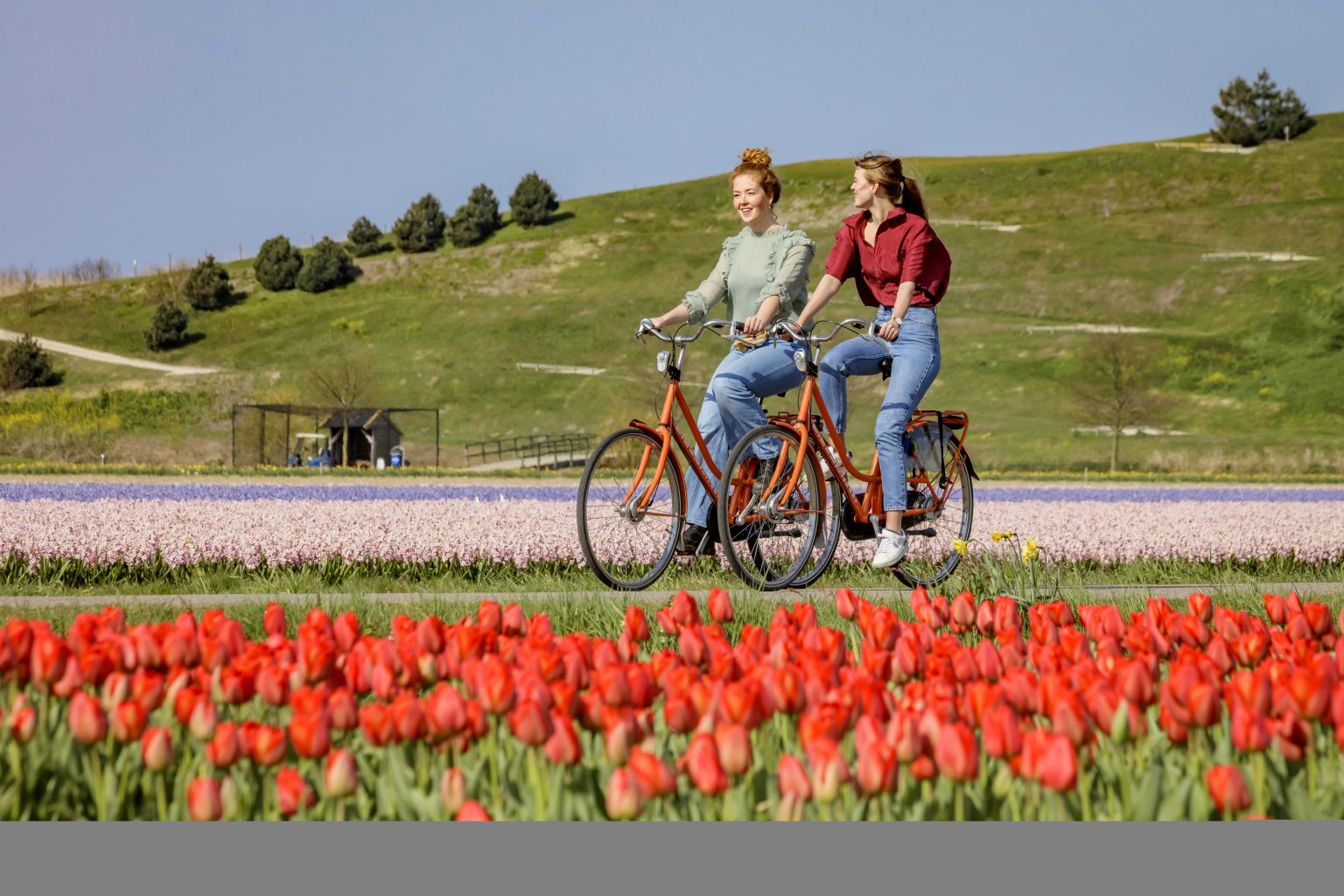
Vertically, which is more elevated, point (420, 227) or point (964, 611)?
point (420, 227)

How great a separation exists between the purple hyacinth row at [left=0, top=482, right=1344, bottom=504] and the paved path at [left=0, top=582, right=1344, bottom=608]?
23.8 ft

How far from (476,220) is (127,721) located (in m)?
120

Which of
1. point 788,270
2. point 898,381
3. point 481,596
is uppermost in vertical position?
point 788,270

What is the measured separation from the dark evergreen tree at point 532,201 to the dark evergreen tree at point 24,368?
5519 cm

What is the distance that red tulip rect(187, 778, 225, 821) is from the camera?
2.53 m

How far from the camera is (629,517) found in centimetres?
692

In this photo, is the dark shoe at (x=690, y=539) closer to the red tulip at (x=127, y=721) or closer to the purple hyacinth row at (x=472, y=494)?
the red tulip at (x=127, y=721)

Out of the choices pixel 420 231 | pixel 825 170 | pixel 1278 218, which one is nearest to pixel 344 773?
pixel 1278 218

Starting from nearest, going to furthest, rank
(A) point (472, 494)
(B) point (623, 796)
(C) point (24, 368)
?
1. (B) point (623, 796)
2. (A) point (472, 494)
3. (C) point (24, 368)

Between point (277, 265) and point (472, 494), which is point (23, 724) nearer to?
point (472, 494)

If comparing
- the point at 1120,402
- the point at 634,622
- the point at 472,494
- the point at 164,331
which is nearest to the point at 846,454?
the point at 634,622

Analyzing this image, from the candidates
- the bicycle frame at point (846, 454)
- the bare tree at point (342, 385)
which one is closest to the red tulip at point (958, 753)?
the bicycle frame at point (846, 454)

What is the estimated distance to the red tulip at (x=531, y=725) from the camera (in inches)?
106

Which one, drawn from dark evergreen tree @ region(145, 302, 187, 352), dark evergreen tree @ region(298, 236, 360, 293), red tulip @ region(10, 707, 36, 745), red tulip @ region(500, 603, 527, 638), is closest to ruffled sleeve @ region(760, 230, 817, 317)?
red tulip @ region(500, 603, 527, 638)
